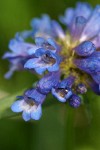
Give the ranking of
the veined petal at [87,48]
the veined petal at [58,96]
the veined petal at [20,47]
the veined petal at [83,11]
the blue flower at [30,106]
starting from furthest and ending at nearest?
the veined petal at [83,11] → the veined petal at [20,47] → the veined petal at [87,48] → the blue flower at [30,106] → the veined petal at [58,96]

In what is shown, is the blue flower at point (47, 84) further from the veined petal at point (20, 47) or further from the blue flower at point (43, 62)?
the veined petal at point (20, 47)

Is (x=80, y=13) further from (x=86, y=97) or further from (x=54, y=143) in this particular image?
(x=54, y=143)

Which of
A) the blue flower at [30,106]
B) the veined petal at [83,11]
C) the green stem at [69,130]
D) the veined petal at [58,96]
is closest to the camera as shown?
the veined petal at [58,96]

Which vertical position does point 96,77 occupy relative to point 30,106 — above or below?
above

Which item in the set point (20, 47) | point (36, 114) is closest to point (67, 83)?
point (36, 114)

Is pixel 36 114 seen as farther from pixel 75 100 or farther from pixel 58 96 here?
pixel 75 100

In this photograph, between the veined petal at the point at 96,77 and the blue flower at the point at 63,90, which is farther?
the veined petal at the point at 96,77

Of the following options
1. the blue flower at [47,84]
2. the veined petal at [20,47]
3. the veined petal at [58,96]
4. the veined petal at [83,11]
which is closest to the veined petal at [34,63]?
the blue flower at [47,84]
